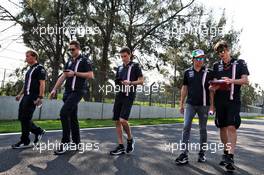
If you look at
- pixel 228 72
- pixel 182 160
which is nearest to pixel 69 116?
pixel 182 160

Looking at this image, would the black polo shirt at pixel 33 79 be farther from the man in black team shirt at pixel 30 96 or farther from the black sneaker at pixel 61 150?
Answer: the black sneaker at pixel 61 150

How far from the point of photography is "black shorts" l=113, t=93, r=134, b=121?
666 cm

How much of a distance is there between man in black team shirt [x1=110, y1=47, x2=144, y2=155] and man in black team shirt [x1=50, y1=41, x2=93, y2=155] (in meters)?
0.66

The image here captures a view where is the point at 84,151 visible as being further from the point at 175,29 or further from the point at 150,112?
the point at 175,29

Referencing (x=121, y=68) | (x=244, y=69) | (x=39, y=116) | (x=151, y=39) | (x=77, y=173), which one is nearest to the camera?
(x=77, y=173)

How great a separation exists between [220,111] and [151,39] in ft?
78.7

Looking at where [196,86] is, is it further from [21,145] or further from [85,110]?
[85,110]

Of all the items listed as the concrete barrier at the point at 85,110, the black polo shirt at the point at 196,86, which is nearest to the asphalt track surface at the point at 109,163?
the black polo shirt at the point at 196,86

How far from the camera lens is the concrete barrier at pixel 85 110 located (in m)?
15.1

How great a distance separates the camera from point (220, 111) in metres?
5.96

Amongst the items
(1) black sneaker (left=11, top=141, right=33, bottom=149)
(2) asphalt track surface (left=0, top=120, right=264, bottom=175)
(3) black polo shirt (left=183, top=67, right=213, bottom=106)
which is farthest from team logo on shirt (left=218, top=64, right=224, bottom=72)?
(1) black sneaker (left=11, top=141, right=33, bottom=149)

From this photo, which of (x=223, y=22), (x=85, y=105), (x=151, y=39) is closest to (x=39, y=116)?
(x=85, y=105)

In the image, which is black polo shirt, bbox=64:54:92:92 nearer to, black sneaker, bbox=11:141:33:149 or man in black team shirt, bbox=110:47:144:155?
man in black team shirt, bbox=110:47:144:155

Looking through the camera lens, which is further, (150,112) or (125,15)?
(125,15)
